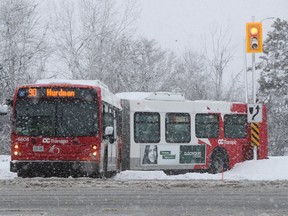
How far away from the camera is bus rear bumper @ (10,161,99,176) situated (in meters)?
21.2

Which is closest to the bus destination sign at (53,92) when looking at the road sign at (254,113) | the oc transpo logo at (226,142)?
the road sign at (254,113)

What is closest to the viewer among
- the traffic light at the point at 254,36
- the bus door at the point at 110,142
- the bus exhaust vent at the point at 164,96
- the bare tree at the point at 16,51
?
the bus door at the point at 110,142

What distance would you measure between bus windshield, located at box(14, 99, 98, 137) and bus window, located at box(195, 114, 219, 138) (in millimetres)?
9436

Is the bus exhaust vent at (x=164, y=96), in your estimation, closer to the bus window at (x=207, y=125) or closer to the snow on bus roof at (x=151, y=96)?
the snow on bus roof at (x=151, y=96)

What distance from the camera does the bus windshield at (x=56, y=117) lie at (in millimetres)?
21734

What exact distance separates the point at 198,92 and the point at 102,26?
1063 inches

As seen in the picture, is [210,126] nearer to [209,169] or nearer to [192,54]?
[209,169]

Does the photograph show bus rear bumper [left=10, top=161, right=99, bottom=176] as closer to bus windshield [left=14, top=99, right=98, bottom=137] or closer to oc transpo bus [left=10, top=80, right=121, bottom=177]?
oc transpo bus [left=10, top=80, right=121, bottom=177]

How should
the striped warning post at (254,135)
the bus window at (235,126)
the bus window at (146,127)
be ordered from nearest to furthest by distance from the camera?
the bus window at (146,127) → the striped warning post at (254,135) → the bus window at (235,126)

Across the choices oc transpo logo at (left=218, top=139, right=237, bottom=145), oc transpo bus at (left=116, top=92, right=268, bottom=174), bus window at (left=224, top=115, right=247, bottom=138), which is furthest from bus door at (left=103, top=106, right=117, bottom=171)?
bus window at (left=224, top=115, right=247, bottom=138)

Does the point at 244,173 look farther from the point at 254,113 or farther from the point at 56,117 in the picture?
the point at 56,117

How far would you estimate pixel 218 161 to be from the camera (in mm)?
31281

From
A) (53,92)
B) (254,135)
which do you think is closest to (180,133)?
(254,135)

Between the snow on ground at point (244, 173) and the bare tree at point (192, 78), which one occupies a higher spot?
the bare tree at point (192, 78)
